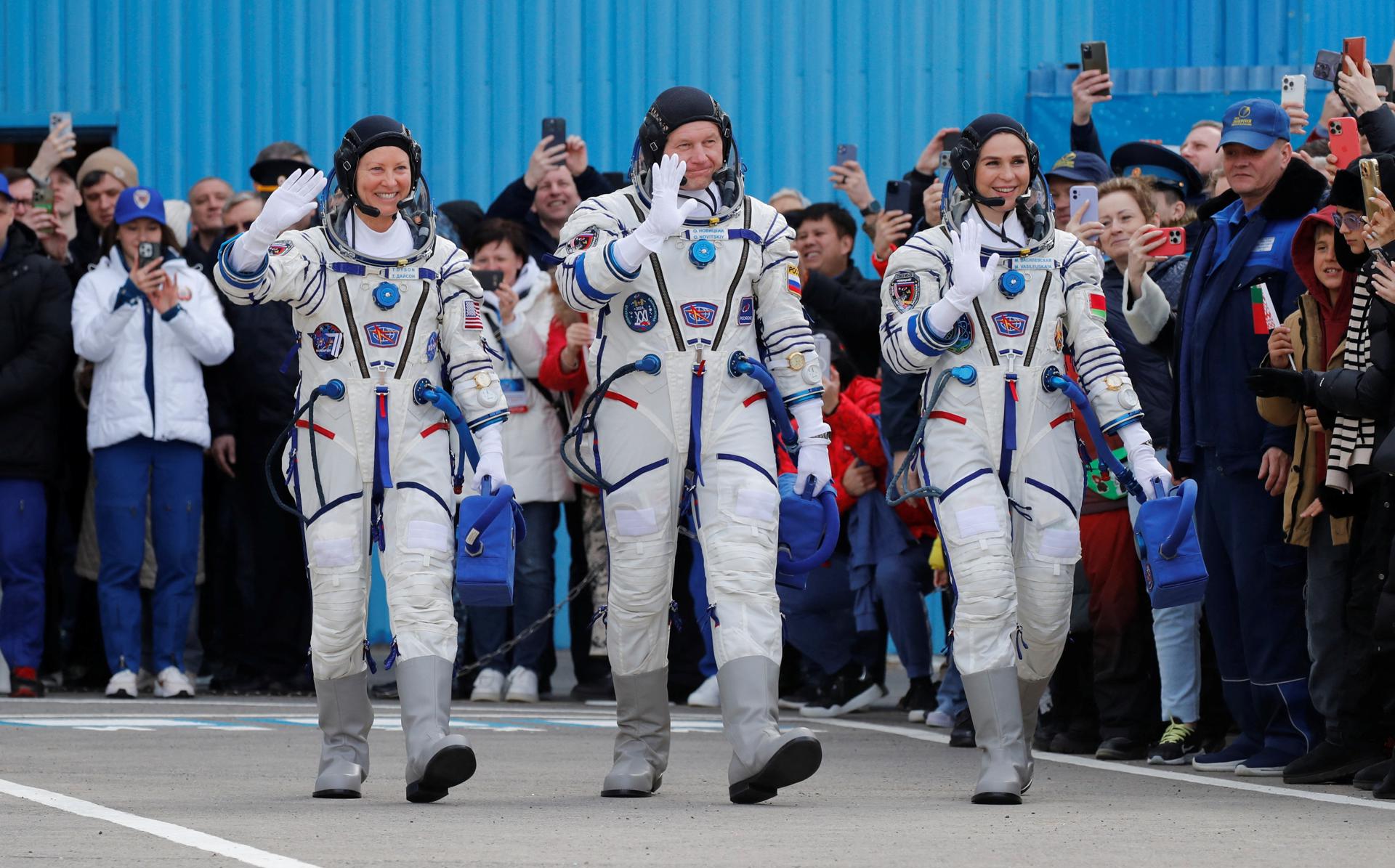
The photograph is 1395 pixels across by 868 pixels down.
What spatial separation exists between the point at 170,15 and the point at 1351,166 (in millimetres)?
9723

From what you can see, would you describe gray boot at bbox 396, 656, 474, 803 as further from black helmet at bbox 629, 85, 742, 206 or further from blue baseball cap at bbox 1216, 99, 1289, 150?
blue baseball cap at bbox 1216, 99, 1289, 150

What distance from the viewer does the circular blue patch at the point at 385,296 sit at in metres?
6.81

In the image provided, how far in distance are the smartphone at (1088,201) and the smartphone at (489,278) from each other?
9.86 feet

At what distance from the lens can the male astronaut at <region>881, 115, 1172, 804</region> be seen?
6.75m

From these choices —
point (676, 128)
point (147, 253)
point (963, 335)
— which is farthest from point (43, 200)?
point (963, 335)

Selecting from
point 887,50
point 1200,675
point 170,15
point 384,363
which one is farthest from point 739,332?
point 170,15

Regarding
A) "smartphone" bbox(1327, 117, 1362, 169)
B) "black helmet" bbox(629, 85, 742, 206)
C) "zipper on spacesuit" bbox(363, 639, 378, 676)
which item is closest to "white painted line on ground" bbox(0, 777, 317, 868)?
"zipper on spacesuit" bbox(363, 639, 378, 676)

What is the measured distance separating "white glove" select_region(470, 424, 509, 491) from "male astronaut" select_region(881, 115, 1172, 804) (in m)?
1.37

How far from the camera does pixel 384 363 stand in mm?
6797

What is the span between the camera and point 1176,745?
834 cm

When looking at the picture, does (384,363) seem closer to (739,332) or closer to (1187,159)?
(739,332)

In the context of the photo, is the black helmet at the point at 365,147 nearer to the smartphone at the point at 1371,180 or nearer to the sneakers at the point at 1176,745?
the smartphone at the point at 1371,180

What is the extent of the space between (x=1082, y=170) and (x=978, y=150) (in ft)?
8.61

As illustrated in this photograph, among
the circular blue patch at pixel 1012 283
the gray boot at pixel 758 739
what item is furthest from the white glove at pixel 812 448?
the circular blue patch at pixel 1012 283
